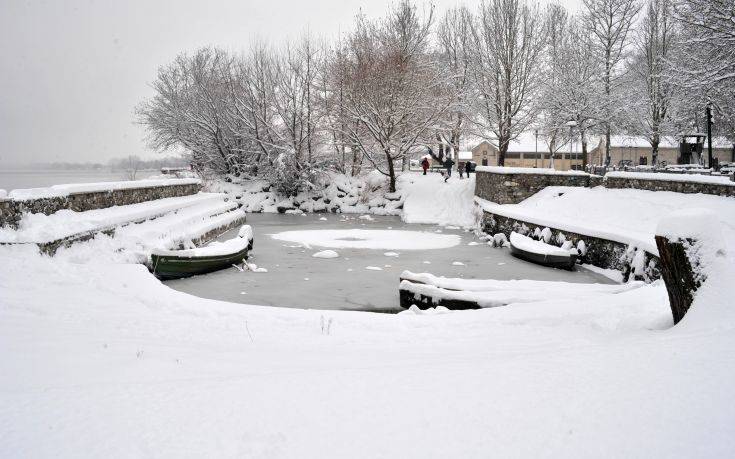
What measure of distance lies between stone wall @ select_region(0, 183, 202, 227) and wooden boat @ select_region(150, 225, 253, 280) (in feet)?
8.52

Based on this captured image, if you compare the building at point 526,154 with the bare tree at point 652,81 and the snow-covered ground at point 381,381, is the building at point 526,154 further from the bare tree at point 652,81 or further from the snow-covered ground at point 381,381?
the snow-covered ground at point 381,381

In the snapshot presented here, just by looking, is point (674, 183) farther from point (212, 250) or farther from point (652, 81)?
point (652, 81)

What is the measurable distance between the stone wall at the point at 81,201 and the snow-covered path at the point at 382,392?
229 inches

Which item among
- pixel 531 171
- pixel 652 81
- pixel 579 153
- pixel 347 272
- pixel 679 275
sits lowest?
pixel 347 272

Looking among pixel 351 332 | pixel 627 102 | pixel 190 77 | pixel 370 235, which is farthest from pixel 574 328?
pixel 190 77

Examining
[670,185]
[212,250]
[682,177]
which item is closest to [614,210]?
[670,185]

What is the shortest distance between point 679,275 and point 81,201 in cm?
1390

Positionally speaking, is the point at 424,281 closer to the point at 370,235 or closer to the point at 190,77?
the point at 370,235

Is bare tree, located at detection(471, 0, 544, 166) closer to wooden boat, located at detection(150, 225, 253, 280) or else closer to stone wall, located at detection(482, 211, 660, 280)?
stone wall, located at detection(482, 211, 660, 280)

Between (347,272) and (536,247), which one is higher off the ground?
(536,247)

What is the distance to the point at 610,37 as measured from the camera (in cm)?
3209

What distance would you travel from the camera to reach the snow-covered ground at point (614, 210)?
13352 millimetres

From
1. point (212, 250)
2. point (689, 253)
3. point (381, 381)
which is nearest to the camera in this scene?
point (381, 381)

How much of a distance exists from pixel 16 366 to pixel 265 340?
2.37 metres
